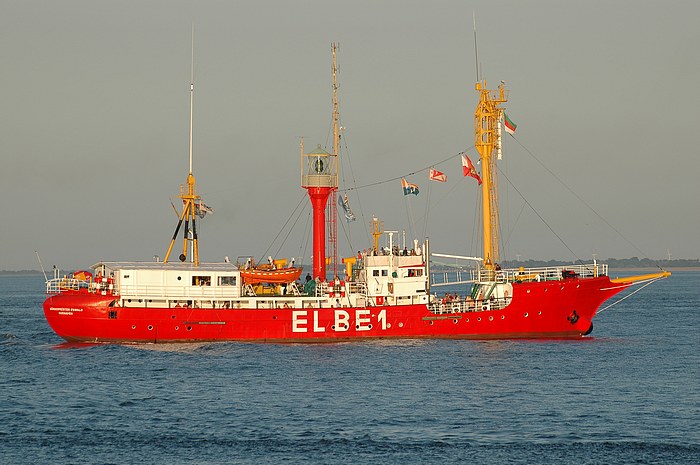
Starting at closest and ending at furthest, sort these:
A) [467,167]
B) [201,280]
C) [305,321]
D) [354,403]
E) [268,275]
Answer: [354,403] → [305,321] → [201,280] → [268,275] → [467,167]

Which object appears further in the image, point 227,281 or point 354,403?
point 227,281

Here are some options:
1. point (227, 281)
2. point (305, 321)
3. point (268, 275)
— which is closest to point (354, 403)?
point (305, 321)

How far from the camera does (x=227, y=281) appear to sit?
56.7 metres

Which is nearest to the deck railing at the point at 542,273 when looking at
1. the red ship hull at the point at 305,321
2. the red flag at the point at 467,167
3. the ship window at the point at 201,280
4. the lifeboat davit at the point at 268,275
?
the red ship hull at the point at 305,321

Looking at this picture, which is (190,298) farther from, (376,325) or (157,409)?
(157,409)

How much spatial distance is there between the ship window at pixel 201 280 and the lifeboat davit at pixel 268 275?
6.82 ft

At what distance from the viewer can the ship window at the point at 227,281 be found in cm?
5659

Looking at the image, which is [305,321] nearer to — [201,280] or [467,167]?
[201,280]

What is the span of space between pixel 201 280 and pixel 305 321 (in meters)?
6.66

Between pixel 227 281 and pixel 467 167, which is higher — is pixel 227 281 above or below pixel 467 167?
below

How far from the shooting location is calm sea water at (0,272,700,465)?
31.5m

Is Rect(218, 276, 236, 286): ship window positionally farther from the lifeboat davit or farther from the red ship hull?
the red ship hull

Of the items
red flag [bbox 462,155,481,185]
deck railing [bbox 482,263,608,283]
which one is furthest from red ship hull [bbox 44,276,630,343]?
red flag [bbox 462,155,481,185]

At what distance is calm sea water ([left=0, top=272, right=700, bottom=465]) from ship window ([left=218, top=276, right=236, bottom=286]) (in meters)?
3.81
